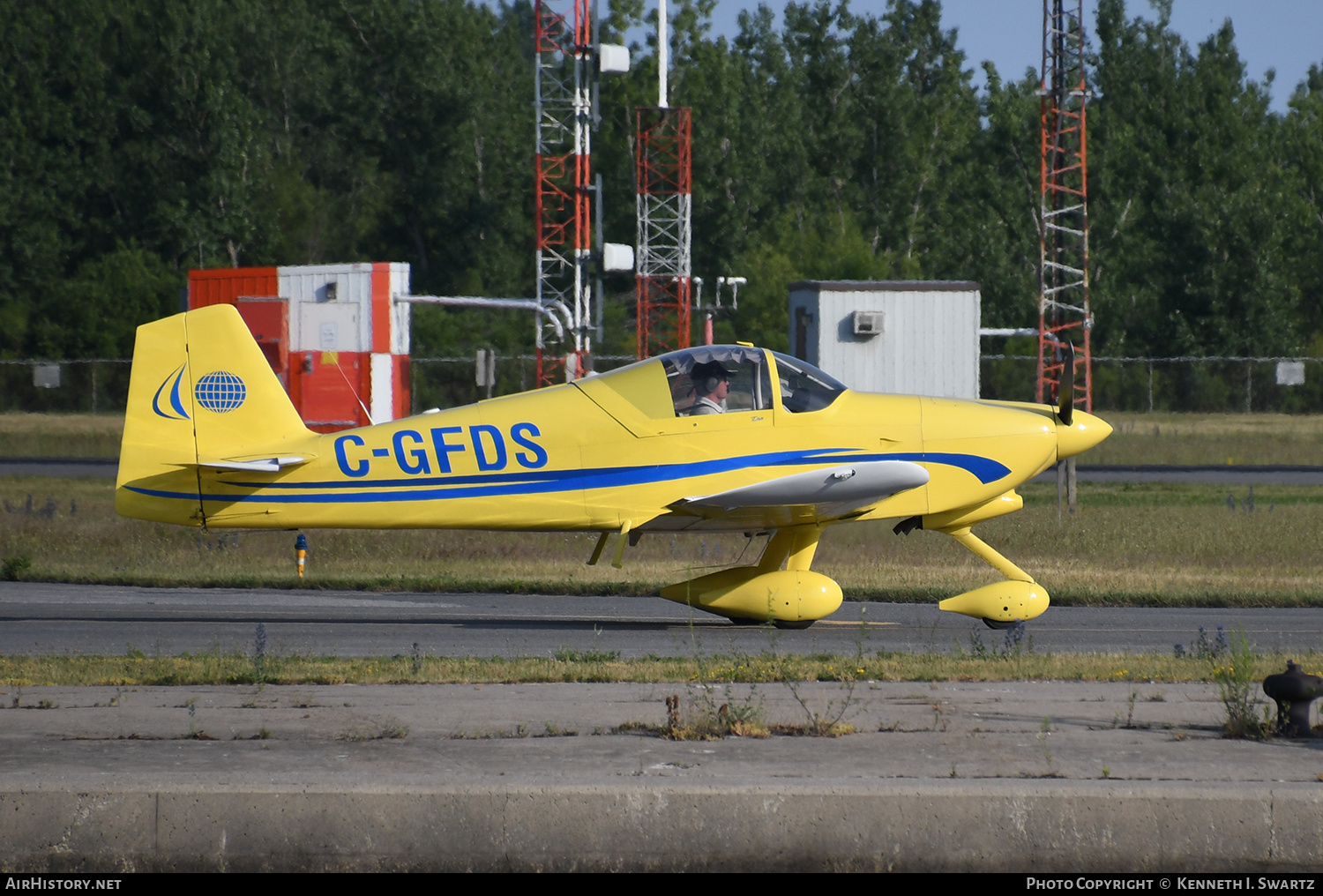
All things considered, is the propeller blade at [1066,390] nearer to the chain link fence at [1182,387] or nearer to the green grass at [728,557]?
the green grass at [728,557]

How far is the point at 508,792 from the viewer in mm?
5586

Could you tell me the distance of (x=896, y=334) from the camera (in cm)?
2973

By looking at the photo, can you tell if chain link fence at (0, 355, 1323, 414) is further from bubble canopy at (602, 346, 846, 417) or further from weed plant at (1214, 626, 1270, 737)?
weed plant at (1214, 626, 1270, 737)

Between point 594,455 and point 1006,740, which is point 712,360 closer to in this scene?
point 594,455

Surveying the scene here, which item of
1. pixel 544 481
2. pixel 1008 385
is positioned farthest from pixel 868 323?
pixel 1008 385

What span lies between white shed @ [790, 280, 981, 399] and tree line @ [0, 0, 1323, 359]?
24.7 metres

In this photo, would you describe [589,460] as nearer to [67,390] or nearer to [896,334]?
[896,334]

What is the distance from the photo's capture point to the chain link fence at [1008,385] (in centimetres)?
4891

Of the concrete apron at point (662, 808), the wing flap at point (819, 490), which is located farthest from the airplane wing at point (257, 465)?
the concrete apron at point (662, 808)

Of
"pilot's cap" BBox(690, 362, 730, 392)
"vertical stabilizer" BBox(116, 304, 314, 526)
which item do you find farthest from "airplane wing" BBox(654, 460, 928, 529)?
"vertical stabilizer" BBox(116, 304, 314, 526)

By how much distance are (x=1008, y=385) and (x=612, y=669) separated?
42.4 metres

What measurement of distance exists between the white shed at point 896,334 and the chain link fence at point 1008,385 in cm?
1876

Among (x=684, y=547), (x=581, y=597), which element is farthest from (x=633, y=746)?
(x=684, y=547)

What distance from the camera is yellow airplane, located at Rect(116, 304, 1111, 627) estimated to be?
11.7 meters
